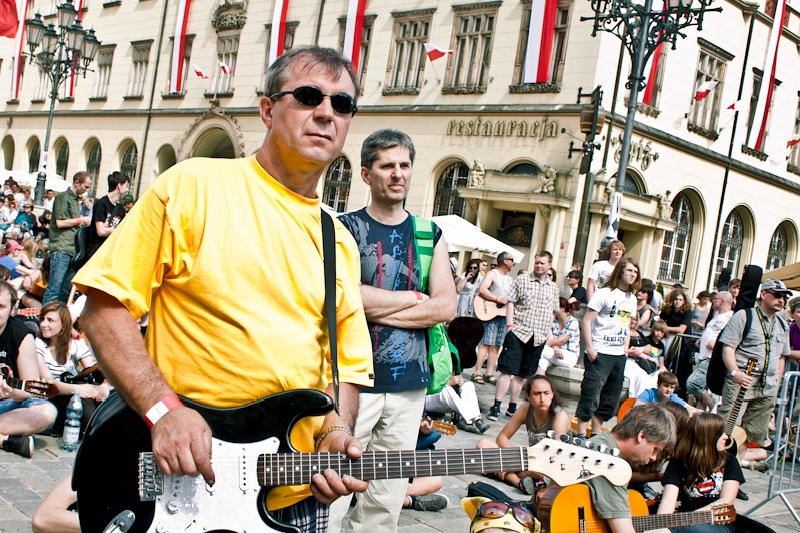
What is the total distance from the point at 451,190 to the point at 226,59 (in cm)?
1309

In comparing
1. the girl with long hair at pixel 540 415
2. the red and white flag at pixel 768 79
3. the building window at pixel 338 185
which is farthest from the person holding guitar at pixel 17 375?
the red and white flag at pixel 768 79

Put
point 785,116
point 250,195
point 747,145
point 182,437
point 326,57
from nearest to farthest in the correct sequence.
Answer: point 182,437 → point 250,195 → point 326,57 → point 747,145 → point 785,116

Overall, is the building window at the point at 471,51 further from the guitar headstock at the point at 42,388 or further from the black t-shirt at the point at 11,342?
the guitar headstock at the point at 42,388

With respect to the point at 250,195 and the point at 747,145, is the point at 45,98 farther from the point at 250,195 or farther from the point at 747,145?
the point at 250,195

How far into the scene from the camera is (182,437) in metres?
1.97

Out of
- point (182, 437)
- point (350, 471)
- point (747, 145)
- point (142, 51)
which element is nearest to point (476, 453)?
point (350, 471)

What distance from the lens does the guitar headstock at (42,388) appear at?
6113mm

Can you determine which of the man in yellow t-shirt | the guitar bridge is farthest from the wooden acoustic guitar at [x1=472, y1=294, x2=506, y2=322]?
the guitar bridge

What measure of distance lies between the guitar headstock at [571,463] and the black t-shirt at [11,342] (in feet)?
15.7

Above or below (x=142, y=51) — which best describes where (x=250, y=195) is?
below

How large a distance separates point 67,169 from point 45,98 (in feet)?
16.9

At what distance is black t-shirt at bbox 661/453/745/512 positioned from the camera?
5719mm

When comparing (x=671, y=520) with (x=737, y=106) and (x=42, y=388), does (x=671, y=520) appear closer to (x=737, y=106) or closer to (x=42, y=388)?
(x=42, y=388)

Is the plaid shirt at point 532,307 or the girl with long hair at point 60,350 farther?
the plaid shirt at point 532,307
